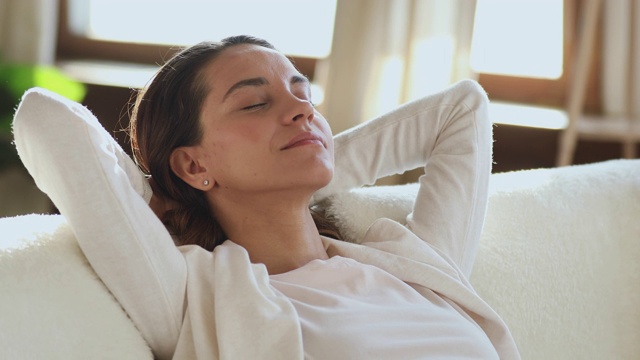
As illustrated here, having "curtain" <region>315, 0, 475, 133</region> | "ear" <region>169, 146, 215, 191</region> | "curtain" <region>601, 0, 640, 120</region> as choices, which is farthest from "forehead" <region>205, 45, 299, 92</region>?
"curtain" <region>601, 0, 640, 120</region>

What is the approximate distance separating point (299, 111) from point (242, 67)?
0.12m

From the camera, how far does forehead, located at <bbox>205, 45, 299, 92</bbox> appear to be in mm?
1440

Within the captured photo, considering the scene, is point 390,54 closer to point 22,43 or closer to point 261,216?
Answer: point 22,43

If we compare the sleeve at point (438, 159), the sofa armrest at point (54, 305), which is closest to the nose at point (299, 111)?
the sleeve at point (438, 159)

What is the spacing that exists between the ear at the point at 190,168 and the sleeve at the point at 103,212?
7.7 inches

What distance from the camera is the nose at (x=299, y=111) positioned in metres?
1.40

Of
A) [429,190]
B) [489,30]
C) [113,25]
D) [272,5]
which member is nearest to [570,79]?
[489,30]

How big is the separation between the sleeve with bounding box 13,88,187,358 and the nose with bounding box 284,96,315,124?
0.86 feet

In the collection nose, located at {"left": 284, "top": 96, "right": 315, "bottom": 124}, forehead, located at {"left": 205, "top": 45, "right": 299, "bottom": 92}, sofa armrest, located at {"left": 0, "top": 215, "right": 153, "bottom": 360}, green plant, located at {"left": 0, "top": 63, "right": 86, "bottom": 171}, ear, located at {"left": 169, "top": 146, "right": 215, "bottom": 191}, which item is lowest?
green plant, located at {"left": 0, "top": 63, "right": 86, "bottom": 171}

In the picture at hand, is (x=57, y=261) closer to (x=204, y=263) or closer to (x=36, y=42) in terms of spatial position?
(x=204, y=263)

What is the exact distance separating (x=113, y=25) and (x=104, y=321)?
9.66 feet

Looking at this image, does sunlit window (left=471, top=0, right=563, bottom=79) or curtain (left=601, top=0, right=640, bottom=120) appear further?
sunlit window (left=471, top=0, right=563, bottom=79)

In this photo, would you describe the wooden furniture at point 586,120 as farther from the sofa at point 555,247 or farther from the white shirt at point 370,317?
the white shirt at point 370,317

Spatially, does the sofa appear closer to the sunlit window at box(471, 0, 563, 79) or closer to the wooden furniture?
the wooden furniture
